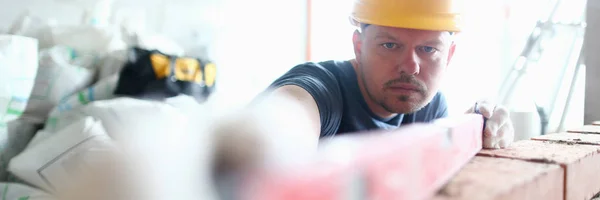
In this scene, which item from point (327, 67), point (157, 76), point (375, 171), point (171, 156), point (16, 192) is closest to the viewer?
point (171, 156)

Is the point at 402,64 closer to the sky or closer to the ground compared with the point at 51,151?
closer to the sky

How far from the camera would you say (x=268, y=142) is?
328 mm

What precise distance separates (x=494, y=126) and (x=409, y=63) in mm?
171

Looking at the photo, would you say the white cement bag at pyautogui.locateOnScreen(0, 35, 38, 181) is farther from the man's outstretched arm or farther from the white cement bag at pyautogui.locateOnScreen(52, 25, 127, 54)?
the man's outstretched arm

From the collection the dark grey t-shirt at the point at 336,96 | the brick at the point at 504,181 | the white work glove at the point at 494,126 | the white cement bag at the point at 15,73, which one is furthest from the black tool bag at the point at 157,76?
the brick at the point at 504,181

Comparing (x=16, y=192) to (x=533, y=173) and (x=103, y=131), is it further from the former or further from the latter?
(x=533, y=173)

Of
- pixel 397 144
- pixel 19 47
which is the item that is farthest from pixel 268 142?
pixel 19 47

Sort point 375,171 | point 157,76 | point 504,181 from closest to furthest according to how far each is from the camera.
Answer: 1. point 375,171
2. point 504,181
3. point 157,76

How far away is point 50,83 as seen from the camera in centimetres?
140

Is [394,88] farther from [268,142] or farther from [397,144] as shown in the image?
[268,142]

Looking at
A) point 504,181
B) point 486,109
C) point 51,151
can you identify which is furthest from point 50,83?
point 504,181

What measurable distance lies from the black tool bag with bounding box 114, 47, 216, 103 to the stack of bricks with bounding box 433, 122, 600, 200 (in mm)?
980

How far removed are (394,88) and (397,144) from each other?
1.70ft

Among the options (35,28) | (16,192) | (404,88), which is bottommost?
(16,192)
